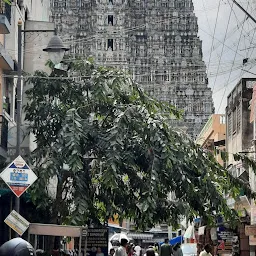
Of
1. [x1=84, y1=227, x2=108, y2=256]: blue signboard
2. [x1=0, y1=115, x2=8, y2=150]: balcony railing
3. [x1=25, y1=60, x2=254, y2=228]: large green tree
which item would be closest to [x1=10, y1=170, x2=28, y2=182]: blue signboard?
[x1=25, y1=60, x2=254, y2=228]: large green tree

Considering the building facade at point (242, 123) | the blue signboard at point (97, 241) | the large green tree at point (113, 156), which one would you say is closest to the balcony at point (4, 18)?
the large green tree at point (113, 156)

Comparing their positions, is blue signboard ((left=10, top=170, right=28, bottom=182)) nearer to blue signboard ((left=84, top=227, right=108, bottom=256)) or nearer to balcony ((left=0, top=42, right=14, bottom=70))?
balcony ((left=0, top=42, right=14, bottom=70))

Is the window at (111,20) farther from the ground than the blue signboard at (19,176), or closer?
farther from the ground

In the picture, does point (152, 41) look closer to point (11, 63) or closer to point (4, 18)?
point (11, 63)

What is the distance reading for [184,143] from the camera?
22.7 meters

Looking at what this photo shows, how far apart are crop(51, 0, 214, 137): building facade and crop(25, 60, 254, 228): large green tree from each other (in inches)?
3629

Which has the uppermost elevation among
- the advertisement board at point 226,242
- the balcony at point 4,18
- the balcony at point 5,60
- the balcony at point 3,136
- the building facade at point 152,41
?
the building facade at point 152,41

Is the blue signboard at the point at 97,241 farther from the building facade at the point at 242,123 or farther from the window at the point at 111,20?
the window at the point at 111,20

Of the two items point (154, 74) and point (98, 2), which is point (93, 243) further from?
point (98, 2)

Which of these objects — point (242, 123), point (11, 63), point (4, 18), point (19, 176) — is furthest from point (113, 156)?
point (242, 123)

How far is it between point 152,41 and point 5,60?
332 ft

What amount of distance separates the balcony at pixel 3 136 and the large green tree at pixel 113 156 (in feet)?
2.58

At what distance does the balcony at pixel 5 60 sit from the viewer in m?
22.8

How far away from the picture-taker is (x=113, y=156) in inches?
841
